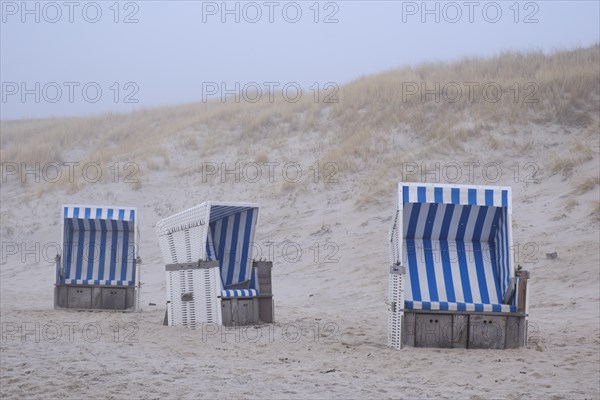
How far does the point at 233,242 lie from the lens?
11391 millimetres

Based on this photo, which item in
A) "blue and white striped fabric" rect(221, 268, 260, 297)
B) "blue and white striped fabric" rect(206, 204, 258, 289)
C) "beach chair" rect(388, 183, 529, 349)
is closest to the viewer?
"beach chair" rect(388, 183, 529, 349)

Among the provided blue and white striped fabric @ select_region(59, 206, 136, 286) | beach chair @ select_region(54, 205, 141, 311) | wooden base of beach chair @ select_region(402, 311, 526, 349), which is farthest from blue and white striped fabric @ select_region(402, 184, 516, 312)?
blue and white striped fabric @ select_region(59, 206, 136, 286)

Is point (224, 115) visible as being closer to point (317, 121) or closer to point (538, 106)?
point (317, 121)

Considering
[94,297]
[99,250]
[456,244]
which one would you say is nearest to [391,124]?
[99,250]

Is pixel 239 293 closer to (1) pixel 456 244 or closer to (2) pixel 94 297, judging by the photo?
(1) pixel 456 244

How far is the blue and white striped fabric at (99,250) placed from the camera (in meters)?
14.0

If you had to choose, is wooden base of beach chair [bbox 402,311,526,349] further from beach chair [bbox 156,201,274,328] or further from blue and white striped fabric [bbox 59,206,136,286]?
blue and white striped fabric [bbox 59,206,136,286]

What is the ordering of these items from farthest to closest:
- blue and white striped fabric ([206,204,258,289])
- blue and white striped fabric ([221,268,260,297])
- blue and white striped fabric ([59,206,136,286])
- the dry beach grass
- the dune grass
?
the dune grass, blue and white striped fabric ([59,206,136,286]), blue and white striped fabric ([206,204,258,289]), blue and white striped fabric ([221,268,260,297]), the dry beach grass

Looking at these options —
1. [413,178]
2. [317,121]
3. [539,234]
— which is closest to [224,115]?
[317,121]

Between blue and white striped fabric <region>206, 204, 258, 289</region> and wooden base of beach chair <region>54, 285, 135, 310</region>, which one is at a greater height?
blue and white striped fabric <region>206, 204, 258, 289</region>

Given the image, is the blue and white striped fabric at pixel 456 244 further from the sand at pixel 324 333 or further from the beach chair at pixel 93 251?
the beach chair at pixel 93 251

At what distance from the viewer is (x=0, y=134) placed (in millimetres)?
43594

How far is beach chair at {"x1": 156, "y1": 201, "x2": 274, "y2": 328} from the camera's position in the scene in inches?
396

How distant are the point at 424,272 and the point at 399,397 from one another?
3.13 metres
